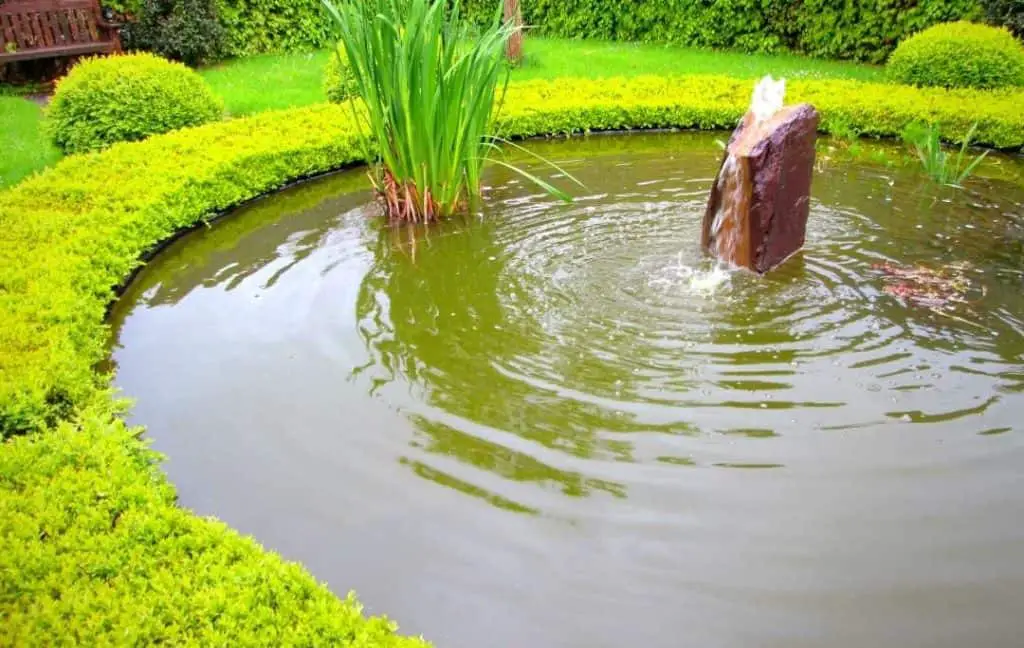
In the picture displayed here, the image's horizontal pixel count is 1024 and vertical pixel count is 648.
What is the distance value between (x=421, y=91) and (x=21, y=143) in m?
→ 4.93

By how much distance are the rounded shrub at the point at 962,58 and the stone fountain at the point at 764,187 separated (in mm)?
5012

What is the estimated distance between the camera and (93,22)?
11.2 metres

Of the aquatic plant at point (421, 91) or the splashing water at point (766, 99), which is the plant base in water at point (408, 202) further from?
the splashing water at point (766, 99)

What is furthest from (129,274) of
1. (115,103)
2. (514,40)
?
(514,40)

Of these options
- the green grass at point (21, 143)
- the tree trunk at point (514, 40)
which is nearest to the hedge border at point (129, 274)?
the green grass at point (21, 143)

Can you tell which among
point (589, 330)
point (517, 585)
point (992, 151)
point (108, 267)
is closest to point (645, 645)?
point (517, 585)

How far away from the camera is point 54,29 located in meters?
11.1

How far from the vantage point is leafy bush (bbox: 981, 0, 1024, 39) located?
9.34m

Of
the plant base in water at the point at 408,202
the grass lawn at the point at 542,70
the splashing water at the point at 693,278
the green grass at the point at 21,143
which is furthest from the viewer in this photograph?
the grass lawn at the point at 542,70

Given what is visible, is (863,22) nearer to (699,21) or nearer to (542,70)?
(699,21)

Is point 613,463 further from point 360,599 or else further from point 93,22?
point 93,22

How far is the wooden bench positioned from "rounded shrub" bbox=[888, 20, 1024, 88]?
406 inches

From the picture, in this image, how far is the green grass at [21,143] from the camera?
681 cm

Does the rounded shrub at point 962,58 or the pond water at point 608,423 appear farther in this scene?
the rounded shrub at point 962,58
